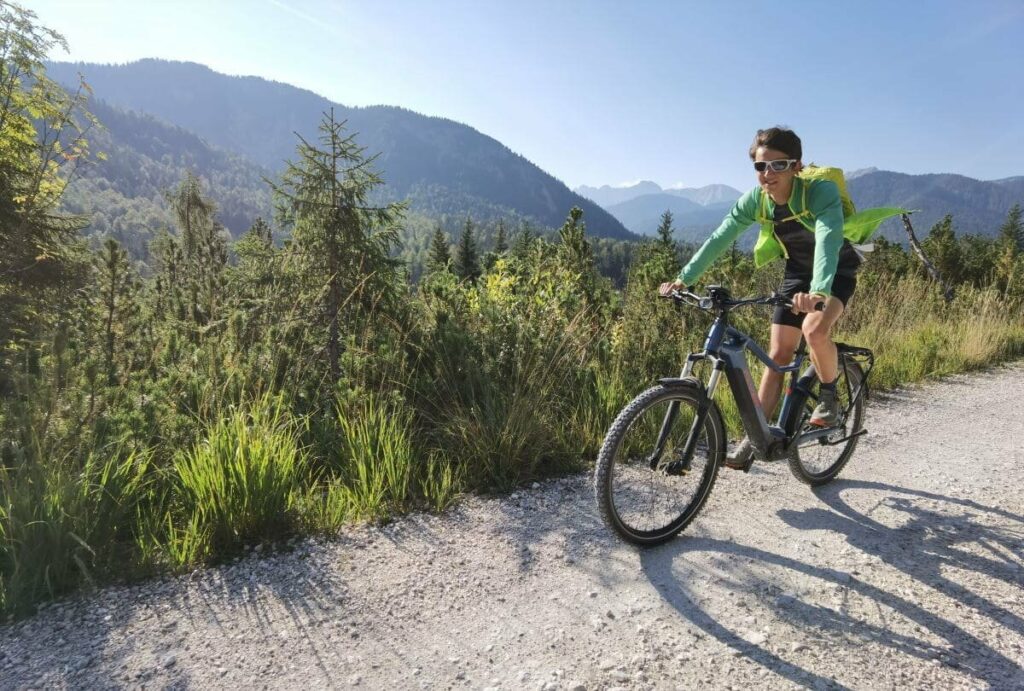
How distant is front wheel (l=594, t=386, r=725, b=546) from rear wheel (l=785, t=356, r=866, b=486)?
2.63ft

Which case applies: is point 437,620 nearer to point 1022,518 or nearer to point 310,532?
point 310,532

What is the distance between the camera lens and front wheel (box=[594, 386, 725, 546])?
276cm

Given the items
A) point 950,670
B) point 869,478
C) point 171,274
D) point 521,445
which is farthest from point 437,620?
point 171,274

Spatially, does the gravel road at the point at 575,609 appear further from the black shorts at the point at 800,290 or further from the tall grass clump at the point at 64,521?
the black shorts at the point at 800,290

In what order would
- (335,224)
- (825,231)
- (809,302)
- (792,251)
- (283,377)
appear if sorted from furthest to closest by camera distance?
(335,224) → (283,377) → (792,251) → (825,231) → (809,302)

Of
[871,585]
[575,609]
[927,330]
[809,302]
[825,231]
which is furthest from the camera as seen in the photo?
[927,330]

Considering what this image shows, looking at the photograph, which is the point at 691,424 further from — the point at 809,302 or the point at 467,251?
the point at 467,251

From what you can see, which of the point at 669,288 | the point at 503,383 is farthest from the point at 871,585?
the point at 503,383

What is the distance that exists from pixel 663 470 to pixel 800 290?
1.69 m

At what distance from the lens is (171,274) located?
19.8m

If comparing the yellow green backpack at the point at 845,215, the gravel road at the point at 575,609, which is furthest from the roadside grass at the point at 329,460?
the yellow green backpack at the point at 845,215

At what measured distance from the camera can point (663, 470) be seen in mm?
3027

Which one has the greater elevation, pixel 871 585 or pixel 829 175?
pixel 829 175

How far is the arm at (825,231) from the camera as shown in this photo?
9.18ft
